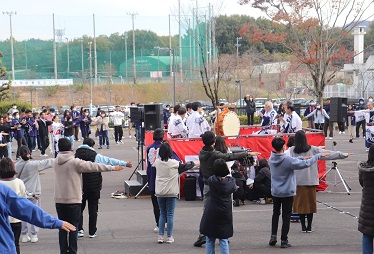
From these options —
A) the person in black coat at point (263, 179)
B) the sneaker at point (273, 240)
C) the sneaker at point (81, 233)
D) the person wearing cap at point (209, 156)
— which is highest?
the person wearing cap at point (209, 156)

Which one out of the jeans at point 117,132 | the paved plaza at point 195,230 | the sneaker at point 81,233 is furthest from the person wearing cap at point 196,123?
the jeans at point 117,132

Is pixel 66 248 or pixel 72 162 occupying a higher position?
pixel 72 162

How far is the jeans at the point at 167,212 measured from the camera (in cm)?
1017

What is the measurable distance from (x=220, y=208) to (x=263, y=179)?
586 centimetres

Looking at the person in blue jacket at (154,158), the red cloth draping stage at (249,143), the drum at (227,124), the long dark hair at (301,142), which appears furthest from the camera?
the drum at (227,124)

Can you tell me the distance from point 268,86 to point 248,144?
1540 inches

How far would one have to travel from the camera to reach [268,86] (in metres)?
54.4

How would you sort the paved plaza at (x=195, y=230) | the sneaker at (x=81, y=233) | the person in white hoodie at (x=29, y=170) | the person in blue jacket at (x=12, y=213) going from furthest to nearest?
the sneaker at (x=81, y=233) < the person in white hoodie at (x=29, y=170) < the paved plaza at (x=195, y=230) < the person in blue jacket at (x=12, y=213)

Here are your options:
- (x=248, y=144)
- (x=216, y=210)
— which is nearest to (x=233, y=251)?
(x=216, y=210)

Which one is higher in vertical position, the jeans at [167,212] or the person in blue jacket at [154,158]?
the person in blue jacket at [154,158]

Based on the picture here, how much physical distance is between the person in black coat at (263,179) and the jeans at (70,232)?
557 cm

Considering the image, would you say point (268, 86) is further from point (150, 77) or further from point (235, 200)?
point (235, 200)

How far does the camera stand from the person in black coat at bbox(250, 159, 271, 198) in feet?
44.7

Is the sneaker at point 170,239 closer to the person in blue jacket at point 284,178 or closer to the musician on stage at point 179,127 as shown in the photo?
the person in blue jacket at point 284,178
